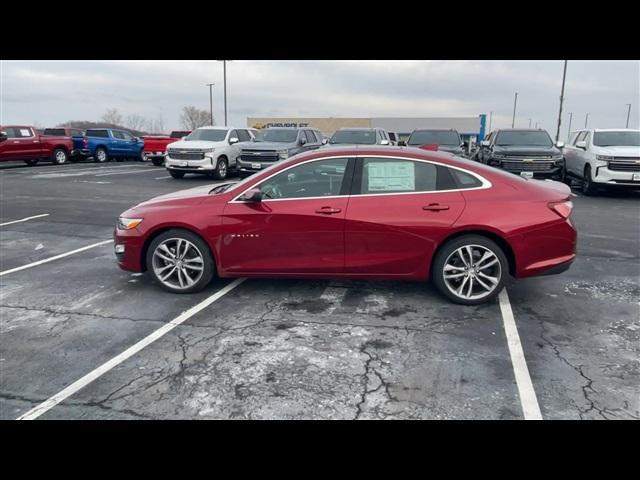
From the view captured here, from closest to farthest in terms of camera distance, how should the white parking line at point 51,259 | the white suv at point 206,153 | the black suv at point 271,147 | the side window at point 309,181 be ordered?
the side window at point 309,181 < the white parking line at point 51,259 < the black suv at point 271,147 < the white suv at point 206,153

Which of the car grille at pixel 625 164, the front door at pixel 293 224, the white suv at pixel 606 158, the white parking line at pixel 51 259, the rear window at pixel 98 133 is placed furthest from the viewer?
the rear window at pixel 98 133

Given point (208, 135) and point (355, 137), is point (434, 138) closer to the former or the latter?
point (355, 137)

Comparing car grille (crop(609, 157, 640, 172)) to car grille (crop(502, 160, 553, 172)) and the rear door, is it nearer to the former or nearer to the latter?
car grille (crop(502, 160, 553, 172))

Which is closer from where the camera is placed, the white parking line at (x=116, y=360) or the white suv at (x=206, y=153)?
the white parking line at (x=116, y=360)

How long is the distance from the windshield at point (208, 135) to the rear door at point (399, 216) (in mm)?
12790

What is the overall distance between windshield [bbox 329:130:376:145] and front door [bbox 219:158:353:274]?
401 inches

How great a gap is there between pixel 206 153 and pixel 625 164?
40.0 feet

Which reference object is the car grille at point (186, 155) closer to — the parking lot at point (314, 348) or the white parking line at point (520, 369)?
the parking lot at point (314, 348)

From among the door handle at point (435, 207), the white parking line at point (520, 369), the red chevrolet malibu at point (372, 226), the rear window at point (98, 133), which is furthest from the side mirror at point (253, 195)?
the rear window at point (98, 133)

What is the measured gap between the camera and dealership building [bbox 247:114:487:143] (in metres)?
61.8

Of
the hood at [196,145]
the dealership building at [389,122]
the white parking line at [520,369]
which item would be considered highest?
the dealership building at [389,122]

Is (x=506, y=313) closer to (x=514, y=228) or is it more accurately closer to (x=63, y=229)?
(x=514, y=228)

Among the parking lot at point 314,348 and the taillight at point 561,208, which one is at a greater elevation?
the taillight at point 561,208

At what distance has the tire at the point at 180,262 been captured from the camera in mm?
4789
